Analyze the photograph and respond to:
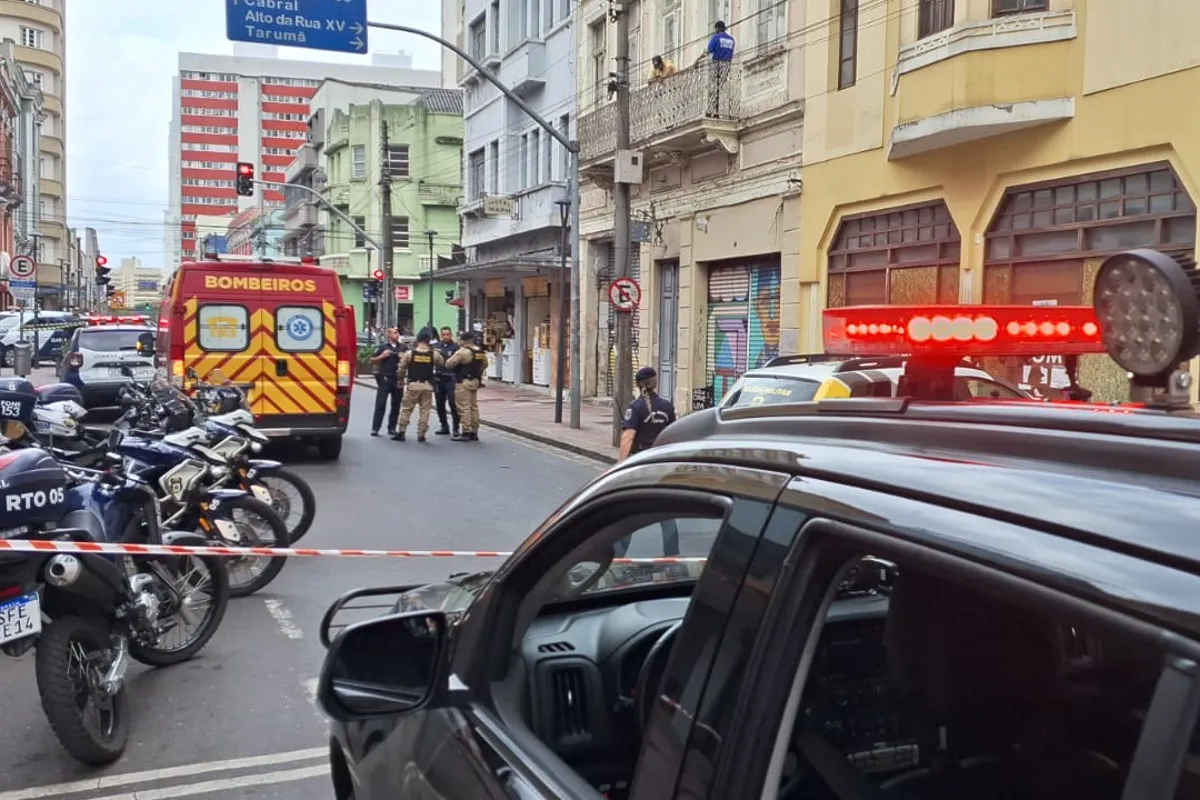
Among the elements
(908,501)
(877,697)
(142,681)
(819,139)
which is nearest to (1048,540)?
(908,501)

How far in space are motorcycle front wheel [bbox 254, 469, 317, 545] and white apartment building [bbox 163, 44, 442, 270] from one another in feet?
435

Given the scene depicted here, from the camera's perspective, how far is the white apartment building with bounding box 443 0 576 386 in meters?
25.2

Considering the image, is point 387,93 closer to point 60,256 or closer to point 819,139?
point 60,256

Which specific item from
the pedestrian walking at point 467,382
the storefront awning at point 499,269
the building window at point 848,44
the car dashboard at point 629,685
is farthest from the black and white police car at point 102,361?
the car dashboard at point 629,685

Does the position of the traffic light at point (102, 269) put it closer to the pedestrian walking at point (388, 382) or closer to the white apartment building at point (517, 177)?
the white apartment building at point (517, 177)

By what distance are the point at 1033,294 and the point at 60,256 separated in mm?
84601

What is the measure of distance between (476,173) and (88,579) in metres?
27.9

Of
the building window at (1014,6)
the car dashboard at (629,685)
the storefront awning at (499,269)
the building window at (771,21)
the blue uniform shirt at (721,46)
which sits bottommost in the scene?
the car dashboard at (629,685)

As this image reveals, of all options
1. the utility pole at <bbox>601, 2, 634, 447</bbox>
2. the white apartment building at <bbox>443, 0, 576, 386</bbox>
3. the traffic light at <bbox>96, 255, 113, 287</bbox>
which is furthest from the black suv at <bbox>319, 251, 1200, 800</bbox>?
the traffic light at <bbox>96, 255, 113, 287</bbox>

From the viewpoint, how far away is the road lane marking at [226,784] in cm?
416

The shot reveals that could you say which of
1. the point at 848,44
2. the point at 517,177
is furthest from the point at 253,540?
the point at 517,177

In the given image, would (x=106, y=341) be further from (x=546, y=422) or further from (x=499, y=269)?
(x=499, y=269)

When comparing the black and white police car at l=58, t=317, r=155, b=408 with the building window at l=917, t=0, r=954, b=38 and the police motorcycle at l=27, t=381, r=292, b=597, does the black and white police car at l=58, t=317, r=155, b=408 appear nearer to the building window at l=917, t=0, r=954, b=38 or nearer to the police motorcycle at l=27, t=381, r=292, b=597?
the police motorcycle at l=27, t=381, r=292, b=597

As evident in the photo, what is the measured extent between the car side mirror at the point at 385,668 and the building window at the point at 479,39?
29.3 m
